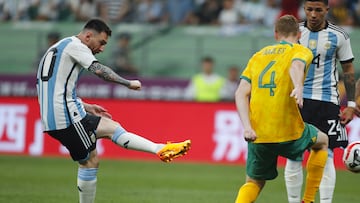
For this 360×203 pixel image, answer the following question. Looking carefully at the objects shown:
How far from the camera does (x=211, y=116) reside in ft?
55.2

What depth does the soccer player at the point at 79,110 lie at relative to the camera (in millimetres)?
8508

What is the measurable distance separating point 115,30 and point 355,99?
39.8ft

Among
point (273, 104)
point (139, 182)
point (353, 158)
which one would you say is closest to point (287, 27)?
point (273, 104)

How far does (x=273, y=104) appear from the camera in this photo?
784cm

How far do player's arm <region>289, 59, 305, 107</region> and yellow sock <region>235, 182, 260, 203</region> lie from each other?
3.39 ft

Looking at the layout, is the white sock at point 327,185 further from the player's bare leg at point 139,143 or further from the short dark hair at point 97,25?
the short dark hair at point 97,25

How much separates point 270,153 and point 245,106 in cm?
57

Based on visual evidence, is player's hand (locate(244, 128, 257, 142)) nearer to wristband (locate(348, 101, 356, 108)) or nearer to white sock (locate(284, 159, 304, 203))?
white sock (locate(284, 159, 304, 203))

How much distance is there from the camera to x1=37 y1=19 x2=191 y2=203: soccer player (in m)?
8.51

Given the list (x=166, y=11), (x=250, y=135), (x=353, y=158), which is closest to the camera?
(x=250, y=135)

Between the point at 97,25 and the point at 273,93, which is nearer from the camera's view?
the point at 273,93

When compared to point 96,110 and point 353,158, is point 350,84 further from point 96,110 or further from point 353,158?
point 96,110

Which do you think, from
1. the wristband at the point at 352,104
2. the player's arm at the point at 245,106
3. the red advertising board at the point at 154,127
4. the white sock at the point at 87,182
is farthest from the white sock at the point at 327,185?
the red advertising board at the point at 154,127

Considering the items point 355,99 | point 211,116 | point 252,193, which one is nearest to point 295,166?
point 252,193
